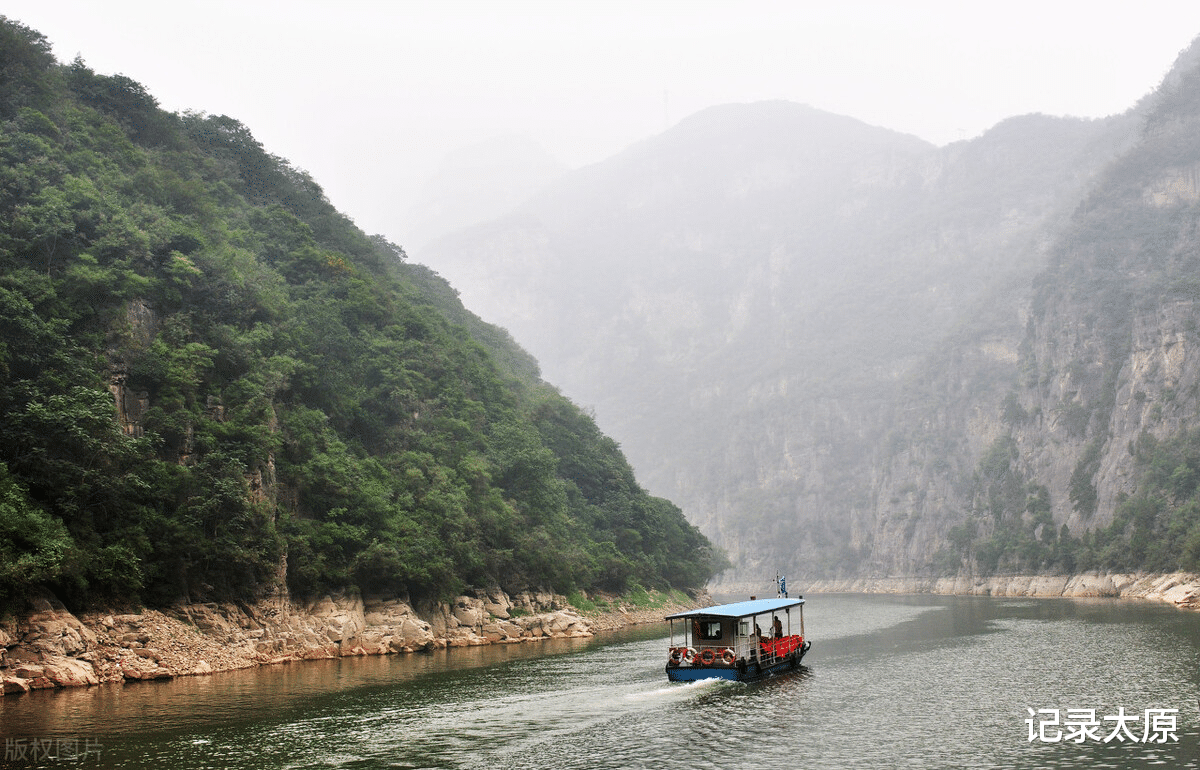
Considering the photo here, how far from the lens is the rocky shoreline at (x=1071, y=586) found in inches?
3460

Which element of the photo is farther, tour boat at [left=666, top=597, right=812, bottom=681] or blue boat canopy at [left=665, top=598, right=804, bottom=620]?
blue boat canopy at [left=665, top=598, right=804, bottom=620]

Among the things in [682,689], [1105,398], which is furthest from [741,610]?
[1105,398]

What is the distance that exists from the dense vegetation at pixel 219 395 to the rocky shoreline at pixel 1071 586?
52048mm

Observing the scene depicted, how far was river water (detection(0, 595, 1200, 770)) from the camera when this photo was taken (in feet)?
88.6

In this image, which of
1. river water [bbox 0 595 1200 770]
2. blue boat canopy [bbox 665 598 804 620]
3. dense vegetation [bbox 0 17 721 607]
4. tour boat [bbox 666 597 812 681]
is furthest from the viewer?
blue boat canopy [bbox 665 598 804 620]

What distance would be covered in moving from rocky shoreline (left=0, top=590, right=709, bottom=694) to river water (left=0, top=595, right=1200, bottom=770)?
1.90m

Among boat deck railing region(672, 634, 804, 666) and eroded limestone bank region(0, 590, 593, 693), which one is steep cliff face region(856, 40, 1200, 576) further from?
eroded limestone bank region(0, 590, 593, 693)

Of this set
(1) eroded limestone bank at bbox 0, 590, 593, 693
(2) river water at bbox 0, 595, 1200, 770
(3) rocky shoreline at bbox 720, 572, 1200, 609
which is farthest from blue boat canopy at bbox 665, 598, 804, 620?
(3) rocky shoreline at bbox 720, 572, 1200, 609

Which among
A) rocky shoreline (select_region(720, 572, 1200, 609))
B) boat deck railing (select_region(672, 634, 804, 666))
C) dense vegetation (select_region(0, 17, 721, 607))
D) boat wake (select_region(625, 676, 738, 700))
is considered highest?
dense vegetation (select_region(0, 17, 721, 607))

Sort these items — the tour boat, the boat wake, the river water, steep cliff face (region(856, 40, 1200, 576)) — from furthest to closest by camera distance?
steep cliff face (region(856, 40, 1200, 576)) → the tour boat → the boat wake → the river water

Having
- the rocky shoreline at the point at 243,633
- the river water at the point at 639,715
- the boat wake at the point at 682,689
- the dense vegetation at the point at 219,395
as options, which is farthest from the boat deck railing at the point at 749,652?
the dense vegetation at the point at 219,395

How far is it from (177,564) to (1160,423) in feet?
389

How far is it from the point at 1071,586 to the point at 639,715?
100410 millimetres

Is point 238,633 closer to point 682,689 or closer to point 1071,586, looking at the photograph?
point 682,689
